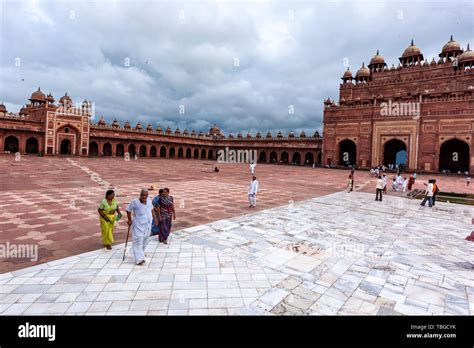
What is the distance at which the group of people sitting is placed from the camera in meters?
4.36

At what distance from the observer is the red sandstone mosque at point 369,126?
31406 mm

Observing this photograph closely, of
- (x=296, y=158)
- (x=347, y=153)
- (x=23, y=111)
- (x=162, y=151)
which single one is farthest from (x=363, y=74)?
(x=23, y=111)

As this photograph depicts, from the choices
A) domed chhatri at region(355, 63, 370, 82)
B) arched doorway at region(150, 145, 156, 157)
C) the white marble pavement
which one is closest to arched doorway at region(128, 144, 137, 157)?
arched doorway at region(150, 145, 156, 157)

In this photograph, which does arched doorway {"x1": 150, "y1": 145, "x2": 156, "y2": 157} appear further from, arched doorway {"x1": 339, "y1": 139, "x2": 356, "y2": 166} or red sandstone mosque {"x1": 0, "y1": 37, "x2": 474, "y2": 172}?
arched doorway {"x1": 339, "y1": 139, "x2": 356, "y2": 166}

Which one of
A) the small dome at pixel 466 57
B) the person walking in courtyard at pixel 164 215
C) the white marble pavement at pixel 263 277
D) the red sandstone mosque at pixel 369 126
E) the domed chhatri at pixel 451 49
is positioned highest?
the domed chhatri at pixel 451 49

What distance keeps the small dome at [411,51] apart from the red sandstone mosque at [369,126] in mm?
63

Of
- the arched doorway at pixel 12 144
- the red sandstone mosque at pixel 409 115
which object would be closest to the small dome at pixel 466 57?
the red sandstone mosque at pixel 409 115

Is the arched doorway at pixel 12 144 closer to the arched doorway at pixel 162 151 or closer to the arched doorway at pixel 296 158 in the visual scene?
the arched doorway at pixel 162 151

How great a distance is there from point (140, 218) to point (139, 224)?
10 centimetres

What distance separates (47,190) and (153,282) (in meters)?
10.2

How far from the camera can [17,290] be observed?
11.0ft

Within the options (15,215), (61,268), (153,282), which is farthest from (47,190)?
(153,282)

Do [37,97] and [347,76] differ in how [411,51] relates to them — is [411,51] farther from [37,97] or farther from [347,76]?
[37,97]

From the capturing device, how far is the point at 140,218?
174 inches
